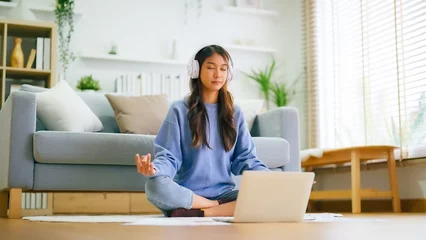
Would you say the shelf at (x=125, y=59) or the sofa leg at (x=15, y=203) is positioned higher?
the shelf at (x=125, y=59)

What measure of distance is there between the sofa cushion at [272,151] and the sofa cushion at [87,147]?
585 mm

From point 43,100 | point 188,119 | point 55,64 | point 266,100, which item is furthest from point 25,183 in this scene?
point 266,100

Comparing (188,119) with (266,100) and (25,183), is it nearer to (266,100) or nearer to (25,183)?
(25,183)

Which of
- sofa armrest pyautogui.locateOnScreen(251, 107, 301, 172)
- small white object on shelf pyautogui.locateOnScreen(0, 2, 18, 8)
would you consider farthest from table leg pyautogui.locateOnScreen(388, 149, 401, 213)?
small white object on shelf pyautogui.locateOnScreen(0, 2, 18, 8)

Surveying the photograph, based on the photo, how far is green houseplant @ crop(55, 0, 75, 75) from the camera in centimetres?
451

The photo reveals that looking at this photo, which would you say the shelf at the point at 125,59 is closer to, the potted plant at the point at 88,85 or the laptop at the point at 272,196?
the potted plant at the point at 88,85

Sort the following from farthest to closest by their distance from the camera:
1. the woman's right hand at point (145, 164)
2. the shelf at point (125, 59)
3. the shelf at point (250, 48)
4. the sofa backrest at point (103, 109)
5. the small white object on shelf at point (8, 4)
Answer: the shelf at point (250, 48) → the shelf at point (125, 59) → the small white object on shelf at point (8, 4) → the sofa backrest at point (103, 109) → the woman's right hand at point (145, 164)

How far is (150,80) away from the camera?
15.5ft

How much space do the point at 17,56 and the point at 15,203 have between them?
1.93 metres

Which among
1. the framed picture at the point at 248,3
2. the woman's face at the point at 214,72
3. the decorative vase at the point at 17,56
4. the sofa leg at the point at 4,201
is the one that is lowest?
the sofa leg at the point at 4,201

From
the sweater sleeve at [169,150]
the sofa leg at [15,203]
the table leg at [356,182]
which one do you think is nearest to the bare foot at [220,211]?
the sweater sleeve at [169,150]

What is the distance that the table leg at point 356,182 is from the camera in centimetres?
360

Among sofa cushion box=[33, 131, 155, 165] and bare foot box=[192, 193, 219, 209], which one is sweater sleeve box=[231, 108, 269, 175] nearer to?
bare foot box=[192, 193, 219, 209]

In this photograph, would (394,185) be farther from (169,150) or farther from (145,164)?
(145,164)
